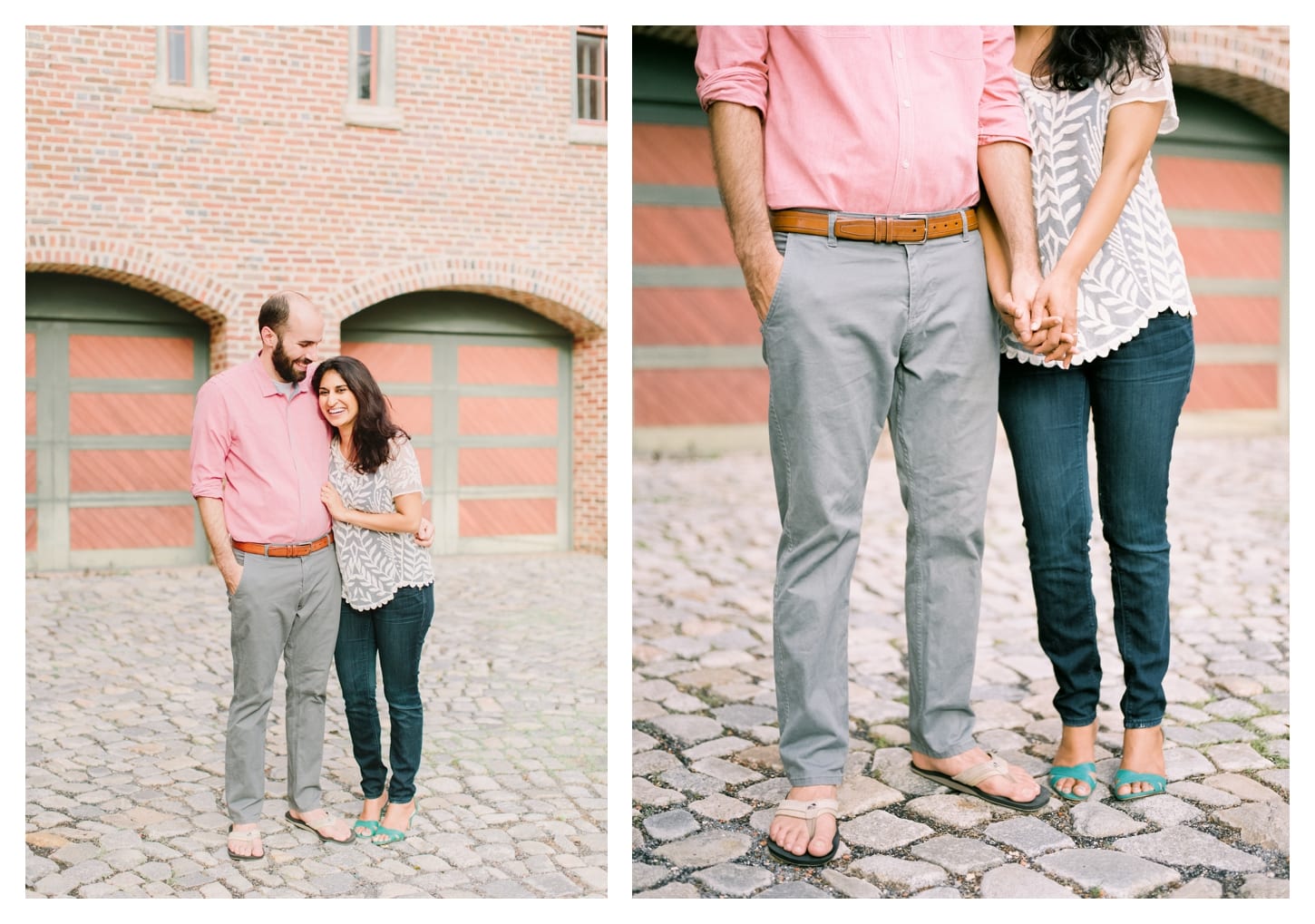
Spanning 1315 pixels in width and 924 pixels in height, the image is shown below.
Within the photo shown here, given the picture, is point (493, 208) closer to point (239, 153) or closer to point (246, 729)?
point (239, 153)

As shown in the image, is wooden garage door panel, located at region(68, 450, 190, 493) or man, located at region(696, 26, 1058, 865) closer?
man, located at region(696, 26, 1058, 865)

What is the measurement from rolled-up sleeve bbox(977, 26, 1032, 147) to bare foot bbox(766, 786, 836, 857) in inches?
57.1

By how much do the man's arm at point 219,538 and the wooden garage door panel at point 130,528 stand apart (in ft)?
10.1

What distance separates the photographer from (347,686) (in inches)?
96.5

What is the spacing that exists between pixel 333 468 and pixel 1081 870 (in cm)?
182

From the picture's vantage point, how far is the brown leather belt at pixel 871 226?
2076 millimetres

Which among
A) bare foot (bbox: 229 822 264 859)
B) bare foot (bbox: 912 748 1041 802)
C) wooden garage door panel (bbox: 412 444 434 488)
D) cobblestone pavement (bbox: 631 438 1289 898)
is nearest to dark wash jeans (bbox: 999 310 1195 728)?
bare foot (bbox: 912 748 1041 802)

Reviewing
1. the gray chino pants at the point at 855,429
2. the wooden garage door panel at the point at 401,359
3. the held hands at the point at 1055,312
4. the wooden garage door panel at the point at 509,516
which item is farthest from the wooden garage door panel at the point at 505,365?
the held hands at the point at 1055,312

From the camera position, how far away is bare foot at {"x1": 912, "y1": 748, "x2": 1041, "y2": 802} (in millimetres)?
2363

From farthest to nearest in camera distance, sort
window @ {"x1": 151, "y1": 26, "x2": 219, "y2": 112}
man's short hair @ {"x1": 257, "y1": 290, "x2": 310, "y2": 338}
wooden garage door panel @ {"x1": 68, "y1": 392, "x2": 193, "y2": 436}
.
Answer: window @ {"x1": 151, "y1": 26, "x2": 219, "y2": 112} < wooden garage door panel @ {"x1": 68, "y1": 392, "x2": 193, "y2": 436} < man's short hair @ {"x1": 257, "y1": 290, "x2": 310, "y2": 338}

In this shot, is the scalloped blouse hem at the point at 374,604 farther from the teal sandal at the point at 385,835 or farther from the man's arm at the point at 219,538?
the teal sandal at the point at 385,835

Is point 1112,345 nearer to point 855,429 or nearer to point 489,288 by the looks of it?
point 855,429

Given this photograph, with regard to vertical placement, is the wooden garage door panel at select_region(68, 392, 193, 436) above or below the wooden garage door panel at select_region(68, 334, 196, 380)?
below

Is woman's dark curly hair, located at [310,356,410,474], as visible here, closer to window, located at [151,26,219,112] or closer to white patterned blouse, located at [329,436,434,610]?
white patterned blouse, located at [329,436,434,610]
